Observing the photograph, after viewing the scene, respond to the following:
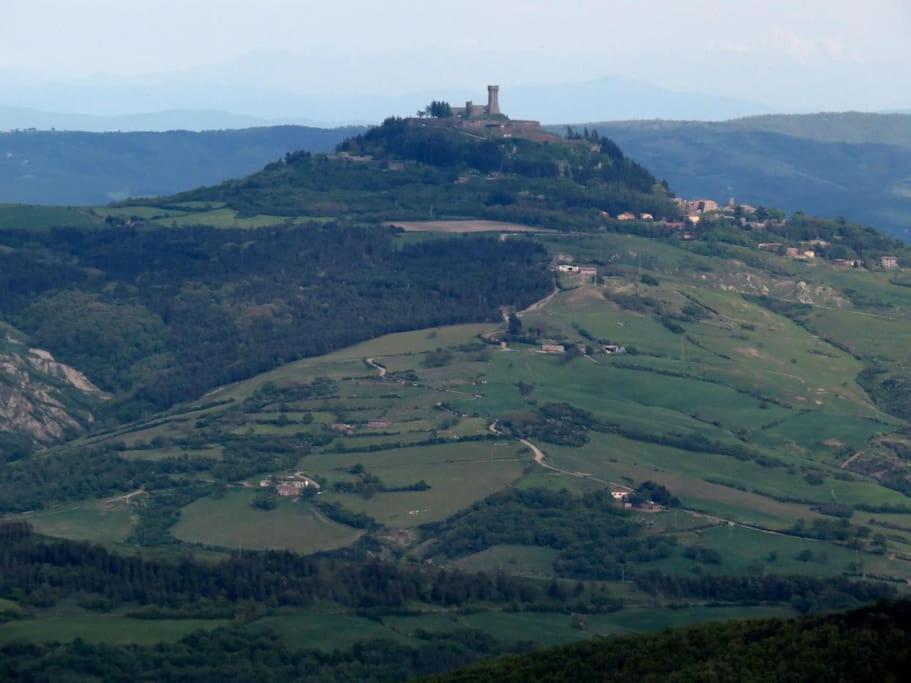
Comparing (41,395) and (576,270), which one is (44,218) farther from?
(576,270)

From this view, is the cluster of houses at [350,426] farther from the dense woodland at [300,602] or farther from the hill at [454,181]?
the hill at [454,181]

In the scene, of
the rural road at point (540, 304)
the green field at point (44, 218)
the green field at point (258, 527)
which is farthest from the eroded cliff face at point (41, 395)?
the green field at point (258, 527)

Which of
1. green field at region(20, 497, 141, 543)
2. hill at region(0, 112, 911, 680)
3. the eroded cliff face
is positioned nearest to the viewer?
hill at region(0, 112, 911, 680)

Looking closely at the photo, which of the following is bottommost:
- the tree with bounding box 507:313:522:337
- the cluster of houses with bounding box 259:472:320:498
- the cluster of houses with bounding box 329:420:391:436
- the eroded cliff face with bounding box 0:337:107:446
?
the eroded cliff face with bounding box 0:337:107:446

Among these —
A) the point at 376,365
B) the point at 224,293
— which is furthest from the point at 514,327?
the point at 224,293

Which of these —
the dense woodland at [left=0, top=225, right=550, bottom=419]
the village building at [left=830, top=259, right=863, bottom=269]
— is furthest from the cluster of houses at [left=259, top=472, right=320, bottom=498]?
the village building at [left=830, top=259, right=863, bottom=269]

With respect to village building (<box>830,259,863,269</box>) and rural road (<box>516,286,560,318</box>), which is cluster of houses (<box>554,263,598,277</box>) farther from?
village building (<box>830,259,863,269</box>)

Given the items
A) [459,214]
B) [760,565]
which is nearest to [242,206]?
[459,214]
